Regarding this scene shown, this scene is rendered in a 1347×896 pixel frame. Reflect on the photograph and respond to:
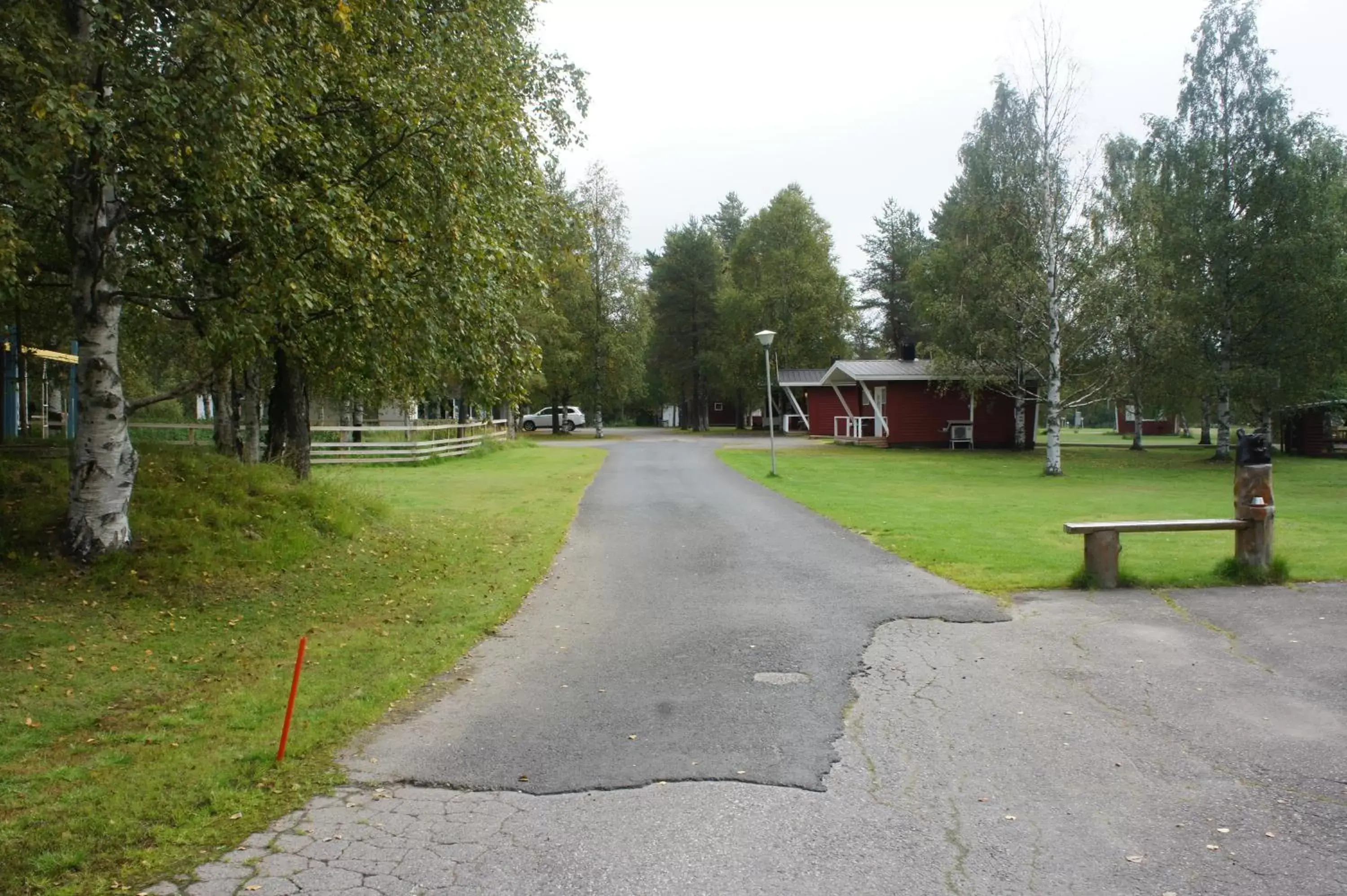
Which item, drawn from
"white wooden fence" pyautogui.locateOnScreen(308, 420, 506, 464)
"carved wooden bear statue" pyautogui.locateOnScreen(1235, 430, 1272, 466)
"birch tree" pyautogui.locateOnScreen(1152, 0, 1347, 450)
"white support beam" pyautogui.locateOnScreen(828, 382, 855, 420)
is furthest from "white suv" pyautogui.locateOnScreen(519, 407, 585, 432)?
"carved wooden bear statue" pyautogui.locateOnScreen(1235, 430, 1272, 466)

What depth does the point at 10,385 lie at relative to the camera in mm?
18281

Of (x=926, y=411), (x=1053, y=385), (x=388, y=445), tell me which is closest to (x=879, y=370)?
(x=926, y=411)

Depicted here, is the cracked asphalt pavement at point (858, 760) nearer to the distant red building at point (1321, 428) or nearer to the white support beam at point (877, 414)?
the distant red building at point (1321, 428)

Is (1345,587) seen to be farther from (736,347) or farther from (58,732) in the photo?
(736,347)

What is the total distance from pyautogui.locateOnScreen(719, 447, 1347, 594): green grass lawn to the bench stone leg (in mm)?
372

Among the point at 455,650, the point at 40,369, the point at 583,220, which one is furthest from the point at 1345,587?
the point at 40,369

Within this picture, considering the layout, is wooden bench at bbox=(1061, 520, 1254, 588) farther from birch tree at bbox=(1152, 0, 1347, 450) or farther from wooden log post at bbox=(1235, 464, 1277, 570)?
birch tree at bbox=(1152, 0, 1347, 450)

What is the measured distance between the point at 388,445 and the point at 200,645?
2186cm

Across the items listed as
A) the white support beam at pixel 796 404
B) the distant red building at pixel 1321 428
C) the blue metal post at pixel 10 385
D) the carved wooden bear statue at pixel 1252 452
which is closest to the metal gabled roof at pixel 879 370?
the white support beam at pixel 796 404

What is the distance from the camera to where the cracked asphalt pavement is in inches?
142

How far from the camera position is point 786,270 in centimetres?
5747

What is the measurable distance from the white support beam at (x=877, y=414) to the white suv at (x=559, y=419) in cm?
2600

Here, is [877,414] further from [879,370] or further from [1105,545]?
[1105,545]

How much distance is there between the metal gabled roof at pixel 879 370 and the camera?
40094 mm
